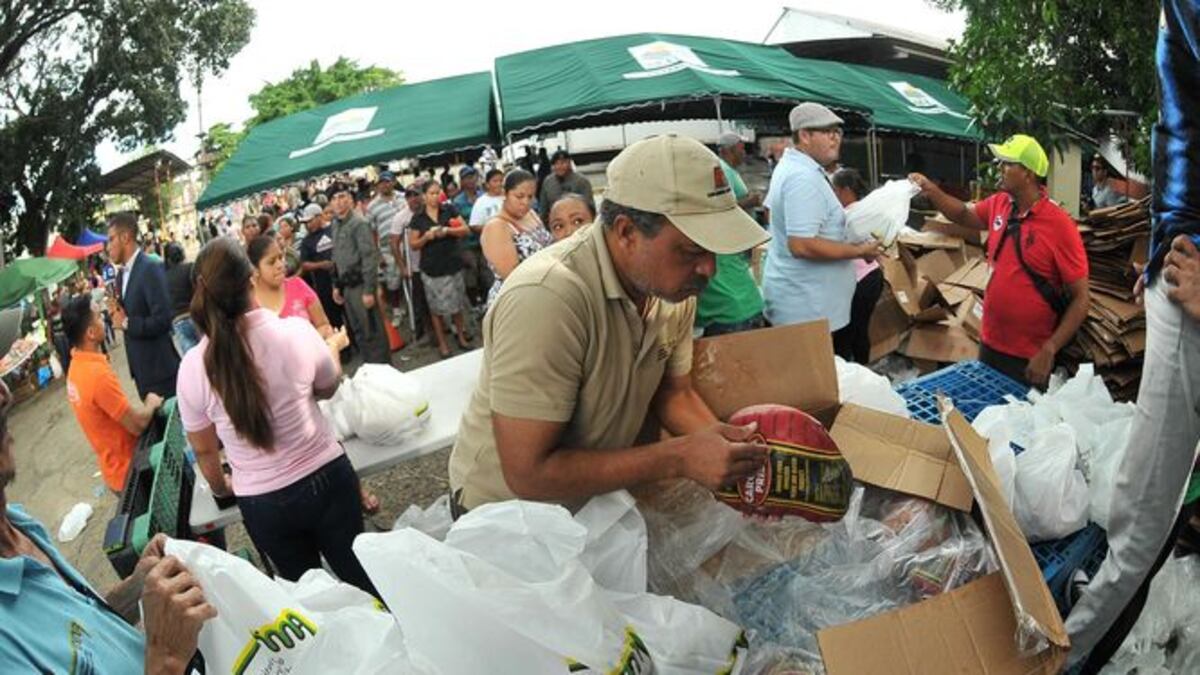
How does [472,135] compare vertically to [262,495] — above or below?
above

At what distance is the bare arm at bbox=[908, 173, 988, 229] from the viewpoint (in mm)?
3894

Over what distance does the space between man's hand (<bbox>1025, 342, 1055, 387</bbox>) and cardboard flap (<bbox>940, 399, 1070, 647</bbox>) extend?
5.72ft

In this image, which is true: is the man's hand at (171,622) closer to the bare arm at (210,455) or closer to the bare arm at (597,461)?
the bare arm at (597,461)

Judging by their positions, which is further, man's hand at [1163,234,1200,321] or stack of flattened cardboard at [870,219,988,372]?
stack of flattened cardboard at [870,219,988,372]

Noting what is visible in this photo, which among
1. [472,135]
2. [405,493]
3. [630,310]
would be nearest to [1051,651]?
[630,310]

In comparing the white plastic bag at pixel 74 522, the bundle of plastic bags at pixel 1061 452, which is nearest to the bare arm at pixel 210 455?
the bundle of plastic bags at pixel 1061 452

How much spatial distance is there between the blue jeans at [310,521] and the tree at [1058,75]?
5170 mm

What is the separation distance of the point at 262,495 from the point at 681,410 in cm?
157

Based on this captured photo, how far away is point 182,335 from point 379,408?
8.35 feet

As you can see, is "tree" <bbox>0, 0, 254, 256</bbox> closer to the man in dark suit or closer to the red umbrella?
the red umbrella

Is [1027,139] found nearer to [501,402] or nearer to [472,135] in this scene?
[501,402]

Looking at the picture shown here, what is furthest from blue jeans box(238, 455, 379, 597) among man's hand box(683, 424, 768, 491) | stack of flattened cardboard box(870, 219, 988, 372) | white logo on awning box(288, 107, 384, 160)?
white logo on awning box(288, 107, 384, 160)

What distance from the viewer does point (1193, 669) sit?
1835 mm

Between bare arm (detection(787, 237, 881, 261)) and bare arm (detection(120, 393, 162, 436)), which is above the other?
bare arm (detection(787, 237, 881, 261))
